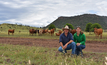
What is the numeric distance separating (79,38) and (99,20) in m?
132

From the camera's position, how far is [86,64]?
4.35 metres

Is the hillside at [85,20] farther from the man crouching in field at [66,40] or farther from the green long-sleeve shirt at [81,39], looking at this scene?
the man crouching in field at [66,40]

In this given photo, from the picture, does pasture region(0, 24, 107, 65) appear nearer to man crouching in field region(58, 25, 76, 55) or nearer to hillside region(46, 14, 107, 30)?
man crouching in field region(58, 25, 76, 55)

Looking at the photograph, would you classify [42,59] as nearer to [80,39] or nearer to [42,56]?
[42,56]

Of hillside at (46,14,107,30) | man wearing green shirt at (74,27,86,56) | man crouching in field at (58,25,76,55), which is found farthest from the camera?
hillside at (46,14,107,30)

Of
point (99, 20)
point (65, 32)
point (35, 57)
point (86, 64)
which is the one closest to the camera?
point (86, 64)

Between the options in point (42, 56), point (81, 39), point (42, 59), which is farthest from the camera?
point (81, 39)

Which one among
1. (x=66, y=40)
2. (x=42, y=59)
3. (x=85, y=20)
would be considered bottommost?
(x=42, y=59)

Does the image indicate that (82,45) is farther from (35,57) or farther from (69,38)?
(35,57)

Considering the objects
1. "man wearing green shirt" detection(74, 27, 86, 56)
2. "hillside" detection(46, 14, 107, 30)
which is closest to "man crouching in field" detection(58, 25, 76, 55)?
"man wearing green shirt" detection(74, 27, 86, 56)

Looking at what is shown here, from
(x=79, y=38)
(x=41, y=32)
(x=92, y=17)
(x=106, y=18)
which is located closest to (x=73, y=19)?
(x=92, y=17)

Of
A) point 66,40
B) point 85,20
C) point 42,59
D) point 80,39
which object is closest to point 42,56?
point 42,59

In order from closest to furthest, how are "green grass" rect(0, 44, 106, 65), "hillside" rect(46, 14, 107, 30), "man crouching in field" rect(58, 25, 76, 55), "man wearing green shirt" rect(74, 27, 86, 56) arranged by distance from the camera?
"green grass" rect(0, 44, 106, 65)
"man crouching in field" rect(58, 25, 76, 55)
"man wearing green shirt" rect(74, 27, 86, 56)
"hillside" rect(46, 14, 107, 30)

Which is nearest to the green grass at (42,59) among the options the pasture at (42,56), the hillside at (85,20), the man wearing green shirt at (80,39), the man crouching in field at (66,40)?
the pasture at (42,56)
